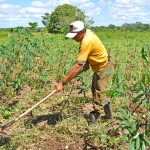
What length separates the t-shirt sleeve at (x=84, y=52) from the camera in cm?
395

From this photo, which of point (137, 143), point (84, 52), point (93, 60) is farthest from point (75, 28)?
point (137, 143)

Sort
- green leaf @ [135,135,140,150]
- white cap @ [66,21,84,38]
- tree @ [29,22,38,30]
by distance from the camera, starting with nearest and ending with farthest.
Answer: green leaf @ [135,135,140,150] → white cap @ [66,21,84,38] → tree @ [29,22,38,30]

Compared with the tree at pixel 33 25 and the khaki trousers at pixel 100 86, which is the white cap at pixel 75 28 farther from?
the tree at pixel 33 25

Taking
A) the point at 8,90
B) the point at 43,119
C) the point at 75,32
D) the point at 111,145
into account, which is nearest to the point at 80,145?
the point at 111,145

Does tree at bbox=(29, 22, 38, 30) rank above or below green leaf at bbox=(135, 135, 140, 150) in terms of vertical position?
above

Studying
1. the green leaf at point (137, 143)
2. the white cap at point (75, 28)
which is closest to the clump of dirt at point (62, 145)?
the white cap at point (75, 28)

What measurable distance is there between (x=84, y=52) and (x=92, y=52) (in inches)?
10.8

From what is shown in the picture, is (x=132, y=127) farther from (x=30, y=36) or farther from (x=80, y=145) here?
(x=30, y=36)

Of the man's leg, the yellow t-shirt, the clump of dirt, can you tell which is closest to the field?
the clump of dirt

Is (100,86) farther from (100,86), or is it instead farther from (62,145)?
(62,145)

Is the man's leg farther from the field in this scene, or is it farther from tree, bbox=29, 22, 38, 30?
tree, bbox=29, 22, 38, 30

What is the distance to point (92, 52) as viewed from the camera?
425 centimetres

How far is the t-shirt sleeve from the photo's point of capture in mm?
3948

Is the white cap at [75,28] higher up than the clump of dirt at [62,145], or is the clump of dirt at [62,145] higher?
the white cap at [75,28]
